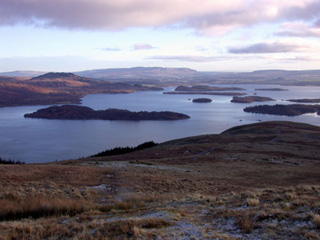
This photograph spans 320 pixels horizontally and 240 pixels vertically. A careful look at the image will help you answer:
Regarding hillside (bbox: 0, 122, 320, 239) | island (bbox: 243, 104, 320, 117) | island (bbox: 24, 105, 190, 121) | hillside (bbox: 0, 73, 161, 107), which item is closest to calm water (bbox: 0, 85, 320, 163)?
A: island (bbox: 24, 105, 190, 121)

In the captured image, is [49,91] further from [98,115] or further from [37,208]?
[37,208]

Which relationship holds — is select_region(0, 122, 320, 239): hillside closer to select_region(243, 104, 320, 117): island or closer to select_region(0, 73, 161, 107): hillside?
select_region(243, 104, 320, 117): island

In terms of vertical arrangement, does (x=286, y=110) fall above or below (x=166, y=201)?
above

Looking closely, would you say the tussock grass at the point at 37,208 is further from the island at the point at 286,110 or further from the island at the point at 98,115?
the island at the point at 286,110

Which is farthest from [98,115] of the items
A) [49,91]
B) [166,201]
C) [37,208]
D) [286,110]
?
[37,208]

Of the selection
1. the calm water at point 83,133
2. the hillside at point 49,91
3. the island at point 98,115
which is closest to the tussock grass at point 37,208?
the calm water at point 83,133

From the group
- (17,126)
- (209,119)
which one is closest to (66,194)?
(17,126)

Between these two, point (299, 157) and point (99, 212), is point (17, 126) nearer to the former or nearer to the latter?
point (299, 157)
